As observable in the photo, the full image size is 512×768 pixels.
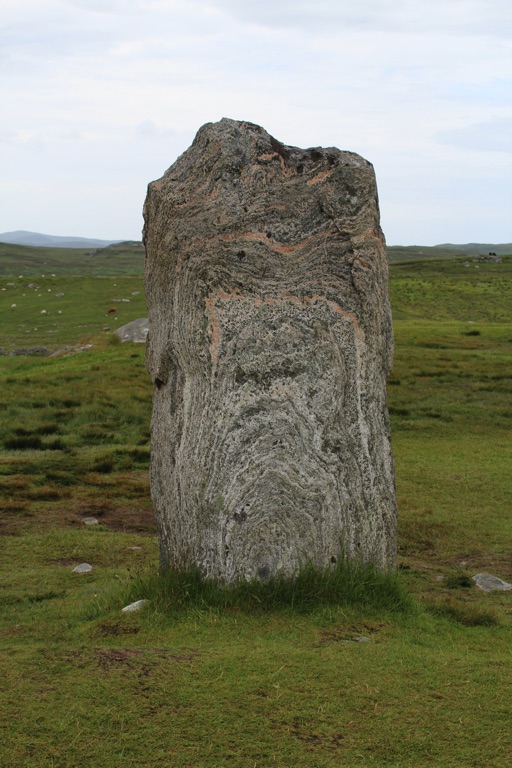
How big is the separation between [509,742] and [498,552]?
521 cm

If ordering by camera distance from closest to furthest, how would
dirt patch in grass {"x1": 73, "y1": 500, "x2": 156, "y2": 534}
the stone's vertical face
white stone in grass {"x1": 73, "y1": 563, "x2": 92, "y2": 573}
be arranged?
1. the stone's vertical face
2. white stone in grass {"x1": 73, "y1": 563, "x2": 92, "y2": 573}
3. dirt patch in grass {"x1": 73, "y1": 500, "x2": 156, "y2": 534}

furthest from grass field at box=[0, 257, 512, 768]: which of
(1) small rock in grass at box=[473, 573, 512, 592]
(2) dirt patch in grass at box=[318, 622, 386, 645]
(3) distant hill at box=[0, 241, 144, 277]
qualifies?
(3) distant hill at box=[0, 241, 144, 277]

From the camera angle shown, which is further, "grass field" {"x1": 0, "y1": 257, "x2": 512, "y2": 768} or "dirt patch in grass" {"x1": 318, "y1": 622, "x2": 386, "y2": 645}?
"dirt patch in grass" {"x1": 318, "y1": 622, "x2": 386, "y2": 645}

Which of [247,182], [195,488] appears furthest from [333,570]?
[247,182]

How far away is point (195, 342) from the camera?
710 centimetres

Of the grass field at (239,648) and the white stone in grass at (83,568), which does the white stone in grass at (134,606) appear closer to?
the grass field at (239,648)

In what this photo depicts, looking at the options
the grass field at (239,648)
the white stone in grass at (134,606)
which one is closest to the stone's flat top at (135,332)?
the grass field at (239,648)

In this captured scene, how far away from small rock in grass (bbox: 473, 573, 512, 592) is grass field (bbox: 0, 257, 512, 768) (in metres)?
0.12

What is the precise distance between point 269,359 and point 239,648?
236 cm

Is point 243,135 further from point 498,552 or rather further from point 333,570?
point 498,552

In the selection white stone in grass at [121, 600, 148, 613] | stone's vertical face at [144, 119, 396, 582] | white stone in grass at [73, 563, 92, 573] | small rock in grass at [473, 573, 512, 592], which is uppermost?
stone's vertical face at [144, 119, 396, 582]

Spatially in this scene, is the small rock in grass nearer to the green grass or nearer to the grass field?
the grass field

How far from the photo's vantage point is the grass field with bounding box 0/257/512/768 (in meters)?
4.49

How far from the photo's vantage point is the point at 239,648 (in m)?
5.55
